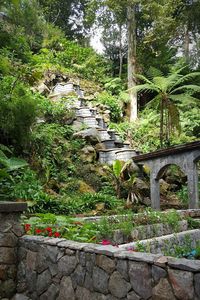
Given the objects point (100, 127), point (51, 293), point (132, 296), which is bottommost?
point (51, 293)

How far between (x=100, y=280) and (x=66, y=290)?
0.50 meters

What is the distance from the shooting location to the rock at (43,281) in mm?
3434

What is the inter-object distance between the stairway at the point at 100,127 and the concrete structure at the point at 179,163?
1.46 m

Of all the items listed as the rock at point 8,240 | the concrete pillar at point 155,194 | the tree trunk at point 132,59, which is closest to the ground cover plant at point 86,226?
the rock at point 8,240

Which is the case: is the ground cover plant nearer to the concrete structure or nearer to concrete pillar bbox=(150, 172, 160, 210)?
the concrete structure

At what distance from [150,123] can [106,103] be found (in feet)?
8.62

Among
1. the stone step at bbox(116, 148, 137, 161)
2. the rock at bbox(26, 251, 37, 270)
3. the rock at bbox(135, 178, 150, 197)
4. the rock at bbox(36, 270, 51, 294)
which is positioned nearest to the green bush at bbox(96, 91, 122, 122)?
the stone step at bbox(116, 148, 137, 161)

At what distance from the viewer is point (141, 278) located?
2.55 metres

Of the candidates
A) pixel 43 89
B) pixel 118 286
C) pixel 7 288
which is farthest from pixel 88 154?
pixel 118 286

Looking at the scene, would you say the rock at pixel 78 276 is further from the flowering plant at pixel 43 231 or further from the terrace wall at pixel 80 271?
the flowering plant at pixel 43 231

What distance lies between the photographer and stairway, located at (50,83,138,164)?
1232cm

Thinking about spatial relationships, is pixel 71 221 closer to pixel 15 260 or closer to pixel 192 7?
pixel 15 260

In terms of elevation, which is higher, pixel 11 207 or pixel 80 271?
pixel 11 207

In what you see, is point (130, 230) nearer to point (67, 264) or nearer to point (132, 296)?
point (67, 264)
